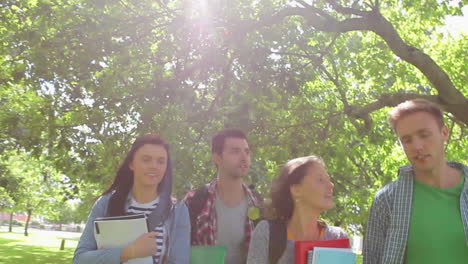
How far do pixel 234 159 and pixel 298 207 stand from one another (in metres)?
1.23

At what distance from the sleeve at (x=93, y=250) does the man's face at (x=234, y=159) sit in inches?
50.9

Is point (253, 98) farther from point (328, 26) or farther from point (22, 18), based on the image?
point (22, 18)

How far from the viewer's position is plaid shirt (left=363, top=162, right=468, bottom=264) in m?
2.67

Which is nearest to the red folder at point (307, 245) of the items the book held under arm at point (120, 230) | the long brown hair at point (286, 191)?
the long brown hair at point (286, 191)

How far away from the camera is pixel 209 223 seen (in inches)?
145

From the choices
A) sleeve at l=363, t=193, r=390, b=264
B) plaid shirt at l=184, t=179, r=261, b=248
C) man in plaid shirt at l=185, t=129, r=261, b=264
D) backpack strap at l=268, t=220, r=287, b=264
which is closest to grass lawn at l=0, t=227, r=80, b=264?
man in plaid shirt at l=185, t=129, r=261, b=264

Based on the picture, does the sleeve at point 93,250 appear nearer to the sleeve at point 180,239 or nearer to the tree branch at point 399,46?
the sleeve at point 180,239

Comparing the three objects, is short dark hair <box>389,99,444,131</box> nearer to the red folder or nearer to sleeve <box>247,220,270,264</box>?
the red folder

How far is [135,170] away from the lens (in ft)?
10.3

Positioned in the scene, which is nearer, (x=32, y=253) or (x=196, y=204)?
(x=196, y=204)

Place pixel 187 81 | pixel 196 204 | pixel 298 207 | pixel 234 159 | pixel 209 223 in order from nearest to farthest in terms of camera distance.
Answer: pixel 298 207 < pixel 209 223 < pixel 196 204 < pixel 234 159 < pixel 187 81

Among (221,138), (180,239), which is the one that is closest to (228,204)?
(221,138)

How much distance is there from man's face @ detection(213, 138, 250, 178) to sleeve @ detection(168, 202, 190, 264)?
3.37 feet

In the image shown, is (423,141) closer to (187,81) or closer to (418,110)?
(418,110)
